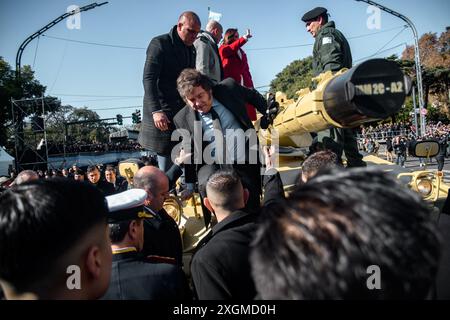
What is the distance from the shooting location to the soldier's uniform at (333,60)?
314 centimetres

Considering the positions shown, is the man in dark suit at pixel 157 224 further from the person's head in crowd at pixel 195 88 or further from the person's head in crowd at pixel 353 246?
the person's head in crowd at pixel 353 246

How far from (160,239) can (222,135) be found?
0.97 m

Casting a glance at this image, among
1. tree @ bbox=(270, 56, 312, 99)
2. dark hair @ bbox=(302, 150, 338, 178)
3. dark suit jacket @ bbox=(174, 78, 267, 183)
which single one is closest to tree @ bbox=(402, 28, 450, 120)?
tree @ bbox=(270, 56, 312, 99)

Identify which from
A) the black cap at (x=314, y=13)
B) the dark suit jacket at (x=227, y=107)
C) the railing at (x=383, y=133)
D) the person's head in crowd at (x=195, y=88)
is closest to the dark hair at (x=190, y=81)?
the person's head in crowd at (x=195, y=88)

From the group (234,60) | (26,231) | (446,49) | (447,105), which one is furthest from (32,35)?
(446,49)

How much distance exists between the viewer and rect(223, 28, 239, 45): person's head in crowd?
4.66 m

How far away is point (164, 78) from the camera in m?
3.61

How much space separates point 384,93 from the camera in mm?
1696

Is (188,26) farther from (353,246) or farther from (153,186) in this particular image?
(353,246)

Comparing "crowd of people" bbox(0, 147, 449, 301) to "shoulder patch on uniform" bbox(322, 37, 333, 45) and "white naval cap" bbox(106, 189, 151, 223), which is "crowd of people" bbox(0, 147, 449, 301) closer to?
"white naval cap" bbox(106, 189, 151, 223)

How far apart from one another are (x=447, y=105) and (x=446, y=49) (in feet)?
30.0

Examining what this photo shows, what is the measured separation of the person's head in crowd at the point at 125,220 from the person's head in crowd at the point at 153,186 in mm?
840

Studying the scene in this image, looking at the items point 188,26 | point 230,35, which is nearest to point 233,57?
point 230,35

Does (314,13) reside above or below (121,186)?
above
